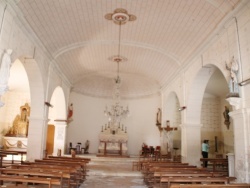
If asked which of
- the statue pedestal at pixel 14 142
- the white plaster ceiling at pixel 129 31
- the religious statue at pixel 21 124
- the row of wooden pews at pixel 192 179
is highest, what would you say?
the white plaster ceiling at pixel 129 31

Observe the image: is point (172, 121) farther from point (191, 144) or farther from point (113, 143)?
point (191, 144)

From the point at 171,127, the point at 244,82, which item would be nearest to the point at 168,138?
the point at 171,127

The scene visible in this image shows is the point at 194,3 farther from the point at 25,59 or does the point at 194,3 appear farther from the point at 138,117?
the point at 138,117

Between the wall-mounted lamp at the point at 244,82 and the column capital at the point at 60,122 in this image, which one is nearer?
the wall-mounted lamp at the point at 244,82

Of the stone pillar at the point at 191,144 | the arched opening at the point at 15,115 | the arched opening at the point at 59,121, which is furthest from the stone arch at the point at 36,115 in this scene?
the stone pillar at the point at 191,144

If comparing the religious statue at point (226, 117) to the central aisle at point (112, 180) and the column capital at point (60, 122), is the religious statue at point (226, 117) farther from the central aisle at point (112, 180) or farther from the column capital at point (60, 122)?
the column capital at point (60, 122)

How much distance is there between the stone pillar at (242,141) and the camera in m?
6.36

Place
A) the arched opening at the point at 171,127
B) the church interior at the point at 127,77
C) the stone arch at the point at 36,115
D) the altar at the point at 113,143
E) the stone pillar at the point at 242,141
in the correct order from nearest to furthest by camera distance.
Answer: the stone pillar at the point at 242,141
the church interior at the point at 127,77
the stone arch at the point at 36,115
the arched opening at the point at 171,127
the altar at the point at 113,143

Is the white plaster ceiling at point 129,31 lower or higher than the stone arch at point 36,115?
higher

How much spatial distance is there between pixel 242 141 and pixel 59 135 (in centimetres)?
1275

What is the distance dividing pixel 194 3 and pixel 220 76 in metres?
7.11

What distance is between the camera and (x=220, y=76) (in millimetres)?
13898

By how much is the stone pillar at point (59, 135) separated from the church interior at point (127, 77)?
0.22 ft

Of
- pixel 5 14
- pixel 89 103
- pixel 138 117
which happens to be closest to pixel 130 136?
pixel 138 117
